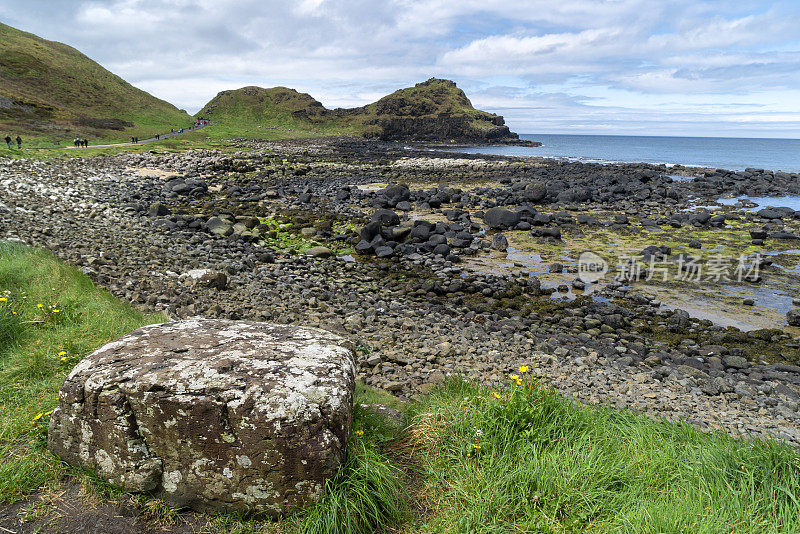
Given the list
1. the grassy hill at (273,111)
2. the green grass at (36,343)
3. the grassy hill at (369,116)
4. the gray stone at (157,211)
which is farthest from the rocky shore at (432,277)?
the grassy hill at (273,111)

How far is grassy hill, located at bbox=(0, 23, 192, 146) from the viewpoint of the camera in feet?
176

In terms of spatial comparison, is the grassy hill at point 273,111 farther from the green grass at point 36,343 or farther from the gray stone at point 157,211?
the green grass at point 36,343

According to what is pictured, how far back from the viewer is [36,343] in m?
5.63

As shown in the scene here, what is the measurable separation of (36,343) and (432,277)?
11429mm

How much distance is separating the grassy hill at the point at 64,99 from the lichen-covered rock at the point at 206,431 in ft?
182

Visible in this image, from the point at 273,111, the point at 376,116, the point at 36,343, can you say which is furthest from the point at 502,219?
the point at 273,111

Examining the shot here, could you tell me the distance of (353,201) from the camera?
28891 mm

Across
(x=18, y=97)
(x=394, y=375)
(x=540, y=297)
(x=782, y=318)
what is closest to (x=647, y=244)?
(x=782, y=318)

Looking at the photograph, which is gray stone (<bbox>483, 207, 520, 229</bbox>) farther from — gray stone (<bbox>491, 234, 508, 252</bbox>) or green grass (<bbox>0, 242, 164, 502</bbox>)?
green grass (<bbox>0, 242, 164, 502</bbox>)

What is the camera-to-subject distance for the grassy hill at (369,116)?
422 feet

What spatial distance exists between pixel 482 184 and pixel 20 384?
125ft

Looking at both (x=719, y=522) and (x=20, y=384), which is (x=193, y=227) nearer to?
(x=20, y=384)

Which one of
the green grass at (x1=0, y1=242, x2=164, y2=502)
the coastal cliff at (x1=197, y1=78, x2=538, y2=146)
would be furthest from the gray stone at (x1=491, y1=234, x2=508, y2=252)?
the coastal cliff at (x1=197, y1=78, x2=538, y2=146)

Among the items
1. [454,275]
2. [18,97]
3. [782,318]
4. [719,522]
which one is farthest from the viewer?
[18,97]
